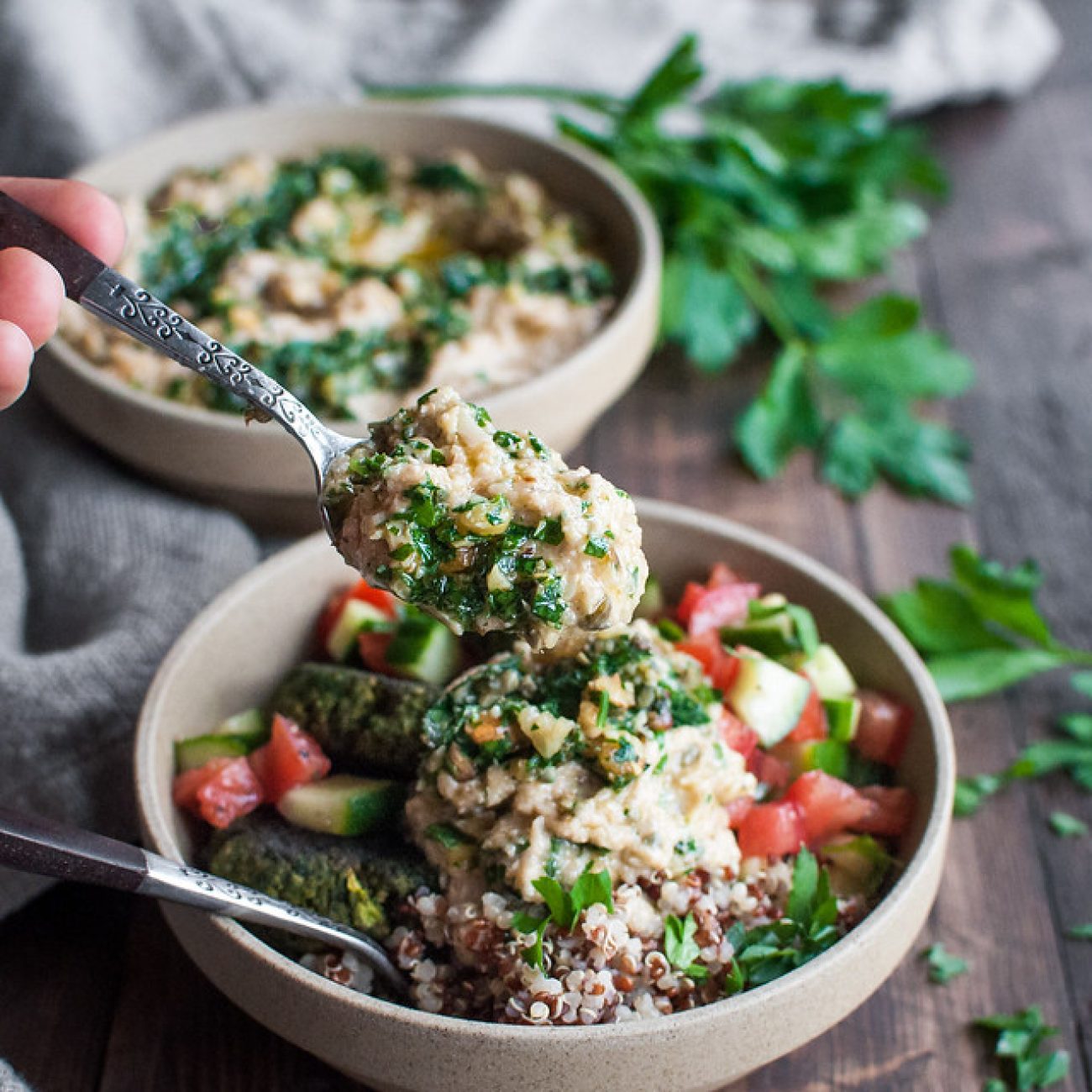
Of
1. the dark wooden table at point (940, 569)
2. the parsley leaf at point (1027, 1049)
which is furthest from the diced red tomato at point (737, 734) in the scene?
the parsley leaf at point (1027, 1049)

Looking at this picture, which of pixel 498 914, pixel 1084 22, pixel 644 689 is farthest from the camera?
pixel 1084 22

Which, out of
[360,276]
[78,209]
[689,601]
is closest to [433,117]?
[360,276]

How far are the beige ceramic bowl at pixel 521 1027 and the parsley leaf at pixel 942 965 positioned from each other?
398 mm

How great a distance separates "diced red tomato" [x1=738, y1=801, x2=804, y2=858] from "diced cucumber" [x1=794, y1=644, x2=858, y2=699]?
0.31m

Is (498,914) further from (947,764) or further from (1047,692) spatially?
(1047,692)

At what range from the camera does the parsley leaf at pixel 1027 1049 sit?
258 cm

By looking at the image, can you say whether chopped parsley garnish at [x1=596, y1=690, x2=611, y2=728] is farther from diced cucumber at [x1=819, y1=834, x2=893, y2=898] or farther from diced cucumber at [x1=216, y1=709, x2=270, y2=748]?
diced cucumber at [x1=216, y1=709, x2=270, y2=748]

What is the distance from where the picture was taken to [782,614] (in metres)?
2.80

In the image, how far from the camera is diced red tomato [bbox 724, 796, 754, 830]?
254 centimetres

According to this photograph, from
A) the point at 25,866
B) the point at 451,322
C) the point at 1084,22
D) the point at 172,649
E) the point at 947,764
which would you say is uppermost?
the point at 25,866

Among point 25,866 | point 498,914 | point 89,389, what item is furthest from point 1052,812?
point 89,389

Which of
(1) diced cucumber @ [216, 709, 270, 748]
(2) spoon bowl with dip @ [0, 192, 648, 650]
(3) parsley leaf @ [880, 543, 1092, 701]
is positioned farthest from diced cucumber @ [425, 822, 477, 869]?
(3) parsley leaf @ [880, 543, 1092, 701]

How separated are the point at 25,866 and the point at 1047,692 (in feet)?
7.93

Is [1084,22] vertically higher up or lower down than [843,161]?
lower down
